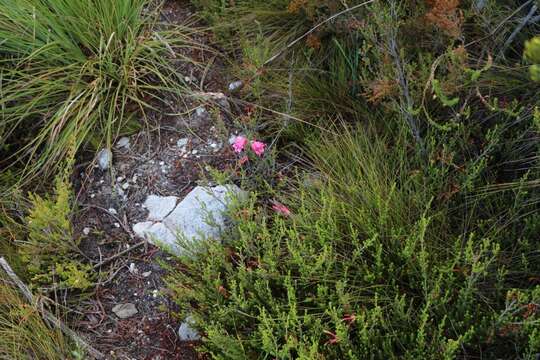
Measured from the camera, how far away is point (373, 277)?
2.30 meters

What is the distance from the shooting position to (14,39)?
3336 millimetres

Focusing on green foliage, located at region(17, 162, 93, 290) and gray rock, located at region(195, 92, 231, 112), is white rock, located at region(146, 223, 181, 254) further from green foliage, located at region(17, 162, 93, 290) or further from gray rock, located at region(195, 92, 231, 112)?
gray rock, located at region(195, 92, 231, 112)

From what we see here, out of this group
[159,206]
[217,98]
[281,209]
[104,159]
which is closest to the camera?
[281,209]

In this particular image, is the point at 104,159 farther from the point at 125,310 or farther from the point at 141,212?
the point at 125,310

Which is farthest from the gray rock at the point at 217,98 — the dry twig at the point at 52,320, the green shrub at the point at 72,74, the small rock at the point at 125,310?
the dry twig at the point at 52,320

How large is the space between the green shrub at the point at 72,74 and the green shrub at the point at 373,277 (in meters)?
1.08

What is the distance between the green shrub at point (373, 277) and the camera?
2148 millimetres

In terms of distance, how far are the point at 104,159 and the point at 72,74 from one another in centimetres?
56

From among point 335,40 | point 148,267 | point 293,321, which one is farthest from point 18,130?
Answer: point 293,321

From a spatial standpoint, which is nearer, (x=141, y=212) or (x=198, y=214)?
(x=198, y=214)

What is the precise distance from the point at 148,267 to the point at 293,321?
0.99 metres

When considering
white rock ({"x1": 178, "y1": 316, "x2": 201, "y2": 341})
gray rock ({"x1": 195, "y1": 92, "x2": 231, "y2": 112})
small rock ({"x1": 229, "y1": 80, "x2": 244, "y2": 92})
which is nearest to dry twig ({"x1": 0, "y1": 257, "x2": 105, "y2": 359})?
white rock ({"x1": 178, "y1": 316, "x2": 201, "y2": 341})

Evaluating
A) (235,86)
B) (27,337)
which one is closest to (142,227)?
(27,337)

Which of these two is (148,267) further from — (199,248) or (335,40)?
(335,40)
